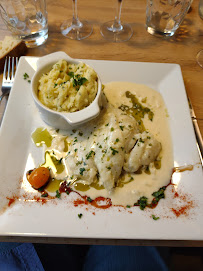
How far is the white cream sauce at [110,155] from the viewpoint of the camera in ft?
4.91

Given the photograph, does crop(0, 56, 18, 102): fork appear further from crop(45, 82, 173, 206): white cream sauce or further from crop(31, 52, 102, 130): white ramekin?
crop(45, 82, 173, 206): white cream sauce

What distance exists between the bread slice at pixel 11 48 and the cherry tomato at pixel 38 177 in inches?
45.0

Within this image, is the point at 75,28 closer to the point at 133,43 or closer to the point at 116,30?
the point at 116,30

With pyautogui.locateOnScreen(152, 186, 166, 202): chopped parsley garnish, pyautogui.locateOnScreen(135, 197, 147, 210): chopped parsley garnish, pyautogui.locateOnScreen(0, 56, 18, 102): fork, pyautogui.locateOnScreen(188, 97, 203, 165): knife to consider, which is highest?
pyautogui.locateOnScreen(0, 56, 18, 102): fork

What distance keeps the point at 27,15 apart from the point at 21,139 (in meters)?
1.40

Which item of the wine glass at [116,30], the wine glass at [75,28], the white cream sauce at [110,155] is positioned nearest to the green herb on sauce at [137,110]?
the white cream sauce at [110,155]

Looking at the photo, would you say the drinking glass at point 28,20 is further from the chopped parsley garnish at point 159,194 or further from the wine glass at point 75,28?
the chopped parsley garnish at point 159,194

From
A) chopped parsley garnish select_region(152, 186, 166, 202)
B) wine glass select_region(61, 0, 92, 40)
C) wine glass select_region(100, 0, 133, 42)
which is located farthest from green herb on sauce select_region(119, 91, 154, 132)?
wine glass select_region(61, 0, 92, 40)

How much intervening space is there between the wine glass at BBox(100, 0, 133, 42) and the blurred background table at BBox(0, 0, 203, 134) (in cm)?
6

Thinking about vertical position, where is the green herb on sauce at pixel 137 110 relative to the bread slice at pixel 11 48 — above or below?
below

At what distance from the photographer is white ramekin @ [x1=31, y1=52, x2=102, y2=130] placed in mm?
1501

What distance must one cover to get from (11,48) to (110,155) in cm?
143

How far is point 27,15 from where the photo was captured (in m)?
2.35

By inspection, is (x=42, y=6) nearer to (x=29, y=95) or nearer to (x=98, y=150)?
(x=29, y=95)
